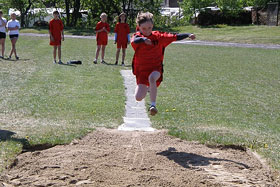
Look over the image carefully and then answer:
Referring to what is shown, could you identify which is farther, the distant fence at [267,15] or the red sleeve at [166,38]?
the distant fence at [267,15]

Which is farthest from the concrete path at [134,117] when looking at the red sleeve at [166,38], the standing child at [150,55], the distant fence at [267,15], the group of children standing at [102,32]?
the distant fence at [267,15]

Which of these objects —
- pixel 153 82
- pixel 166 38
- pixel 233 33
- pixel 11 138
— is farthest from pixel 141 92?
pixel 233 33

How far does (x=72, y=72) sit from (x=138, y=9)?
101 feet

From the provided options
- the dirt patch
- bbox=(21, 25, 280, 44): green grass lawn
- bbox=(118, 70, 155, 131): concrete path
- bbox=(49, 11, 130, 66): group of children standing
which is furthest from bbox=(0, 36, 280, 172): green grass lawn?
bbox=(21, 25, 280, 44): green grass lawn

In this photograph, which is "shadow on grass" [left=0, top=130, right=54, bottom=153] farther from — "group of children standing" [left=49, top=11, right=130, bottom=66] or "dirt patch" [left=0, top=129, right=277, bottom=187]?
"group of children standing" [left=49, top=11, right=130, bottom=66]

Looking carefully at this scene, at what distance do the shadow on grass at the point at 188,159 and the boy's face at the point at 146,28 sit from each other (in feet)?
5.76

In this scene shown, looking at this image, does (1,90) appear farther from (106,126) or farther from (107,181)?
(107,181)

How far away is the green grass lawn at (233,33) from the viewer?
3262cm

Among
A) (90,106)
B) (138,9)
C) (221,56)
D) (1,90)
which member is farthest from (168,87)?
(138,9)

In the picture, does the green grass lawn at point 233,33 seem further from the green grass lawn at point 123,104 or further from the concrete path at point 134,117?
the concrete path at point 134,117

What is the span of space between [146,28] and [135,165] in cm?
213

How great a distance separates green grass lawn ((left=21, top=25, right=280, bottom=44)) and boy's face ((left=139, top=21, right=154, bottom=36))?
84.9 ft

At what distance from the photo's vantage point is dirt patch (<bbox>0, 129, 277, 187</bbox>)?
16.8ft

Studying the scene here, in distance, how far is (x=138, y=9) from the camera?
44531mm
